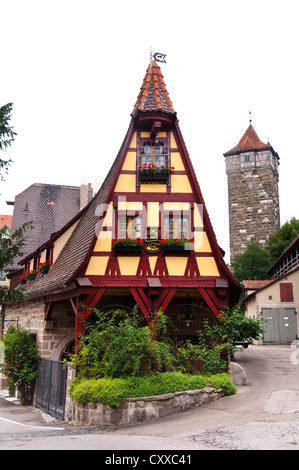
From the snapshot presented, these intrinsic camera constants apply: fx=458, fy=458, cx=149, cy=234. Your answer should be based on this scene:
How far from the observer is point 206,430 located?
814 cm

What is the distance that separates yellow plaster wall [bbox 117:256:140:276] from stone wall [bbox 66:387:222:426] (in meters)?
3.56

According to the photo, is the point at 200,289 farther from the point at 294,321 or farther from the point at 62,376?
the point at 294,321

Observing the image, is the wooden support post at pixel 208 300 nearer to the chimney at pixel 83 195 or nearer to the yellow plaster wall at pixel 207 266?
the yellow plaster wall at pixel 207 266

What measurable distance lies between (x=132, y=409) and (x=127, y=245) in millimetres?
4269

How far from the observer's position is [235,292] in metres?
14.3

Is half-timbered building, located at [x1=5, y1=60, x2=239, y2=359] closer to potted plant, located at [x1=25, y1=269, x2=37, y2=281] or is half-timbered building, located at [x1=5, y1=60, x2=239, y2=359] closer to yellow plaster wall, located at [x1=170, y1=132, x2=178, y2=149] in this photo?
yellow plaster wall, located at [x1=170, y1=132, x2=178, y2=149]

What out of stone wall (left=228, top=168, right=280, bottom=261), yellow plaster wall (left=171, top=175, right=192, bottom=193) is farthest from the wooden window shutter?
stone wall (left=228, top=168, right=280, bottom=261)

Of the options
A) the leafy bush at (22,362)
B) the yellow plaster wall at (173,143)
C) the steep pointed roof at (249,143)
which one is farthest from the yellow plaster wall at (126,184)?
the steep pointed roof at (249,143)

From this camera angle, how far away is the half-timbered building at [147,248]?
12.2 metres

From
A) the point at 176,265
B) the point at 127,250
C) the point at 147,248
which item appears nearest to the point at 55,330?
the point at 127,250

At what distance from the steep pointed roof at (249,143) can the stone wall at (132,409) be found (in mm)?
52155

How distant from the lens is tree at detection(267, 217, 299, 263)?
44250mm
